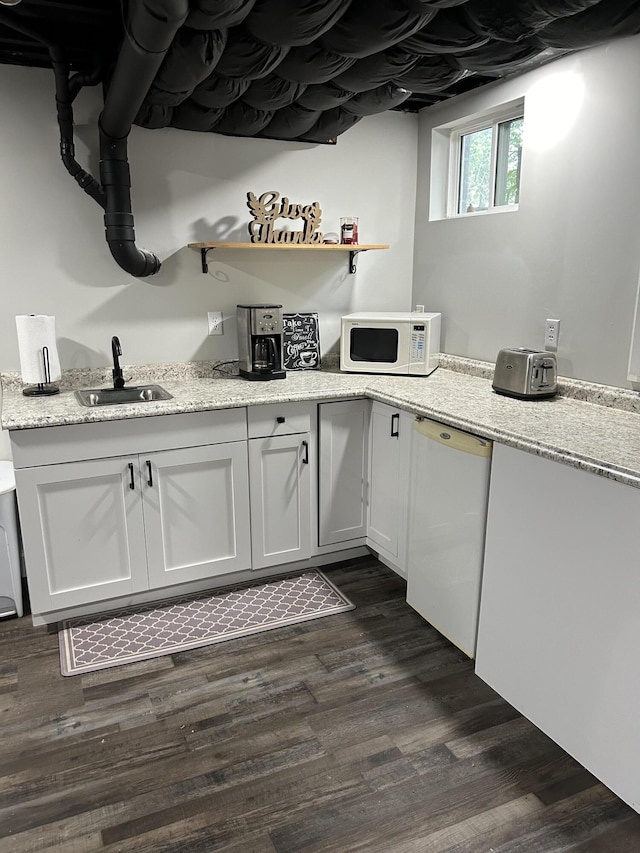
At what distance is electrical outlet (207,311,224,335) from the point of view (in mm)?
3131

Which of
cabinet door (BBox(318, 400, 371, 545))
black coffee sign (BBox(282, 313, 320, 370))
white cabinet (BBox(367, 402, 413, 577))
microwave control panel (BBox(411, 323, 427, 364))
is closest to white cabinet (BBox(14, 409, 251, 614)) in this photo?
cabinet door (BBox(318, 400, 371, 545))

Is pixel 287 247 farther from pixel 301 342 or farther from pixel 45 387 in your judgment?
pixel 45 387

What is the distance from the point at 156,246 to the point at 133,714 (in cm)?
208

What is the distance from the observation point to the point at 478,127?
314 centimetres

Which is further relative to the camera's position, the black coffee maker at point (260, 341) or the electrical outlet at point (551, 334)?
the black coffee maker at point (260, 341)

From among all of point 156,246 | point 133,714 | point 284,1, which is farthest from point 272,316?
point 133,714

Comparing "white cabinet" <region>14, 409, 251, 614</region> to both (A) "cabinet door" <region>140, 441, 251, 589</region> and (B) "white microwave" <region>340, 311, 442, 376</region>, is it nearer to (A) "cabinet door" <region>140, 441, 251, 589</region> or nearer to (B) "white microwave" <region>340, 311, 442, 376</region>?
(A) "cabinet door" <region>140, 441, 251, 589</region>

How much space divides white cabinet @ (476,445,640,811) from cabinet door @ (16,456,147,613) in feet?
4.74

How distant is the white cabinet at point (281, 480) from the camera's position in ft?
8.89

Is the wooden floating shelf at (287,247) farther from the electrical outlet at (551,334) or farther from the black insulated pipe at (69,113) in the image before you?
the electrical outlet at (551,334)

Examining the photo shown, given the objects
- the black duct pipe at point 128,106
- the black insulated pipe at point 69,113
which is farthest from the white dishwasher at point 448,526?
the black insulated pipe at point 69,113

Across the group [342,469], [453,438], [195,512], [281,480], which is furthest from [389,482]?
[195,512]

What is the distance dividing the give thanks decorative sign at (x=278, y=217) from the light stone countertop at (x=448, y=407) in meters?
0.70

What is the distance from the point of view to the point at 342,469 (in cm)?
292
